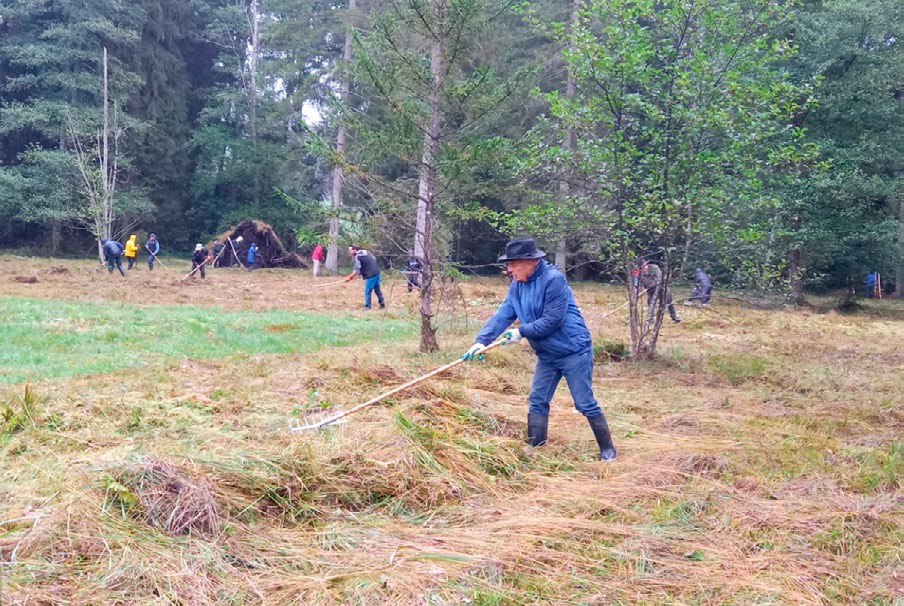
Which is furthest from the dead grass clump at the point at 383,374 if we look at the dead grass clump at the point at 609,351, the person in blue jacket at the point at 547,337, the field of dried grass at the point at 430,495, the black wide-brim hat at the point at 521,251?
the dead grass clump at the point at 609,351

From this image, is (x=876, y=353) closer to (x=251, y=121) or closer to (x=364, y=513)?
(x=364, y=513)

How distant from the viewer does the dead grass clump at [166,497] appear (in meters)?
3.98

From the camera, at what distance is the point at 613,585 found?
12.1 feet

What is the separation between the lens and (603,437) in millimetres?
6016

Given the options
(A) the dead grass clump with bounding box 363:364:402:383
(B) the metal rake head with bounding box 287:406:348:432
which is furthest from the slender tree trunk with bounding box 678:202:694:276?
(B) the metal rake head with bounding box 287:406:348:432

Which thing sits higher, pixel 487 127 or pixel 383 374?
pixel 487 127

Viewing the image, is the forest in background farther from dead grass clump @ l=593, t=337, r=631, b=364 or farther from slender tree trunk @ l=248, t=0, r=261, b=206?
dead grass clump @ l=593, t=337, r=631, b=364

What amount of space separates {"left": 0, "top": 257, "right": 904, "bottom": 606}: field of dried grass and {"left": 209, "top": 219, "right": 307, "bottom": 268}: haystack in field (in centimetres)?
2758

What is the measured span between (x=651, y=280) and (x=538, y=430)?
6.37 m

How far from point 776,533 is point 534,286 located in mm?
2627

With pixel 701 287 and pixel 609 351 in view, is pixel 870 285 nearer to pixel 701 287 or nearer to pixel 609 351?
pixel 701 287

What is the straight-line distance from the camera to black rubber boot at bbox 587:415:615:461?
598 centimetres

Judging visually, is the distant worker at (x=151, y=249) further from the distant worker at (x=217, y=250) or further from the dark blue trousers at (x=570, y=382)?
the dark blue trousers at (x=570, y=382)

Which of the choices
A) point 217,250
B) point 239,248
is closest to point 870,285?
point 239,248
